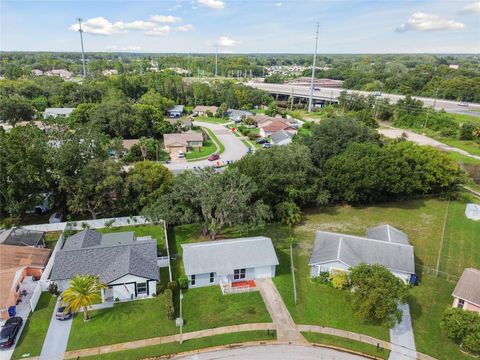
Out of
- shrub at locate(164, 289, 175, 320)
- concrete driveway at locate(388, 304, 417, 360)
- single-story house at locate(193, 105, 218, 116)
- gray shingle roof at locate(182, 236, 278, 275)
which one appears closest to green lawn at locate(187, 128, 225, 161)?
single-story house at locate(193, 105, 218, 116)

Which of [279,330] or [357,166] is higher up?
[357,166]

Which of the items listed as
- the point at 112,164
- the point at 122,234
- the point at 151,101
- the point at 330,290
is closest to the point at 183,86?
the point at 151,101

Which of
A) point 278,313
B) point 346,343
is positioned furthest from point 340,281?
point 278,313

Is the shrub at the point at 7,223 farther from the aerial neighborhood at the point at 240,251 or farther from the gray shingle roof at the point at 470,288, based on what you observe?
the gray shingle roof at the point at 470,288

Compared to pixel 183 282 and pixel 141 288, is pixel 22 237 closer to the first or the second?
pixel 141 288

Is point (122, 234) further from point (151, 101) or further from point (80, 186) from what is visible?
point (151, 101)

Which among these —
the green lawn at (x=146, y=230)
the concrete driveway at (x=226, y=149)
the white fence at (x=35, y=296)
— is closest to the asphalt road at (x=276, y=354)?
the white fence at (x=35, y=296)

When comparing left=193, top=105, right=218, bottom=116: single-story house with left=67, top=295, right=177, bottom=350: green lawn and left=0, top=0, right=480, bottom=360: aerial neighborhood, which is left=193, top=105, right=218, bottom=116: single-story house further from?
left=67, top=295, right=177, bottom=350: green lawn
